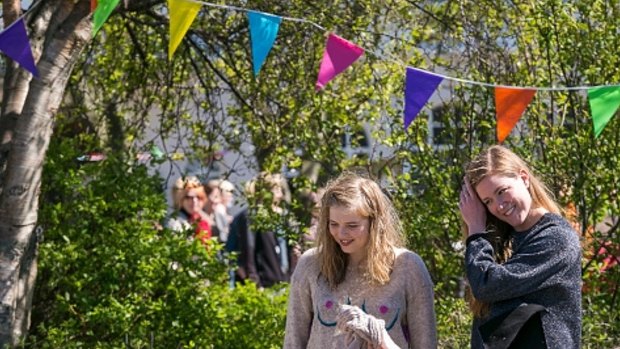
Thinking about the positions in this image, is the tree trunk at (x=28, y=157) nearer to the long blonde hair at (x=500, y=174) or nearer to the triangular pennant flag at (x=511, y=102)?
the triangular pennant flag at (x=511, y=102)

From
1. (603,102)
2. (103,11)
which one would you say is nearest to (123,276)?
(103,11)

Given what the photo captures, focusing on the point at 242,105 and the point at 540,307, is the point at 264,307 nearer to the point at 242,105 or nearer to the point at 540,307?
the point at 242,105

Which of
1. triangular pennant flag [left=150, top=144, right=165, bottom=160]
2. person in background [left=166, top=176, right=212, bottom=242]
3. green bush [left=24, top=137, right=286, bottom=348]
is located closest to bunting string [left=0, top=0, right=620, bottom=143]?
green bush [left=24, top=137, right=286, bottom=348]

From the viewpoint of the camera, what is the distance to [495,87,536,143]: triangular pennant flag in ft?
18.4

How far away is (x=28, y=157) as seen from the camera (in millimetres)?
6371

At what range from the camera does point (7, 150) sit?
268 inches

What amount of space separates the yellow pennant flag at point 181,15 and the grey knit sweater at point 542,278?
7.17 feet

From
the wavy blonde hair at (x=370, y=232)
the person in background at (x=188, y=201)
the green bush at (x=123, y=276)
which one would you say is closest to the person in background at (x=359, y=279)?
the wavy blonde hair at (x=370, y=232)

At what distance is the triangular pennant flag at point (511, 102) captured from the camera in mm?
5602

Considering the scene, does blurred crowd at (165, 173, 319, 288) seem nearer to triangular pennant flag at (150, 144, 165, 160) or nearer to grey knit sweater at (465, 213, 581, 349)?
triangular pennant flag at (150, 144, 165, 160)

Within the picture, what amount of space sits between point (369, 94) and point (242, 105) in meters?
1.15

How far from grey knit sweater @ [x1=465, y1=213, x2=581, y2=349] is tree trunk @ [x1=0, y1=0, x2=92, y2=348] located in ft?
10.5

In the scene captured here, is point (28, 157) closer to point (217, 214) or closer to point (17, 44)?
point (17, 44)

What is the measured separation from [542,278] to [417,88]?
2034 mm
